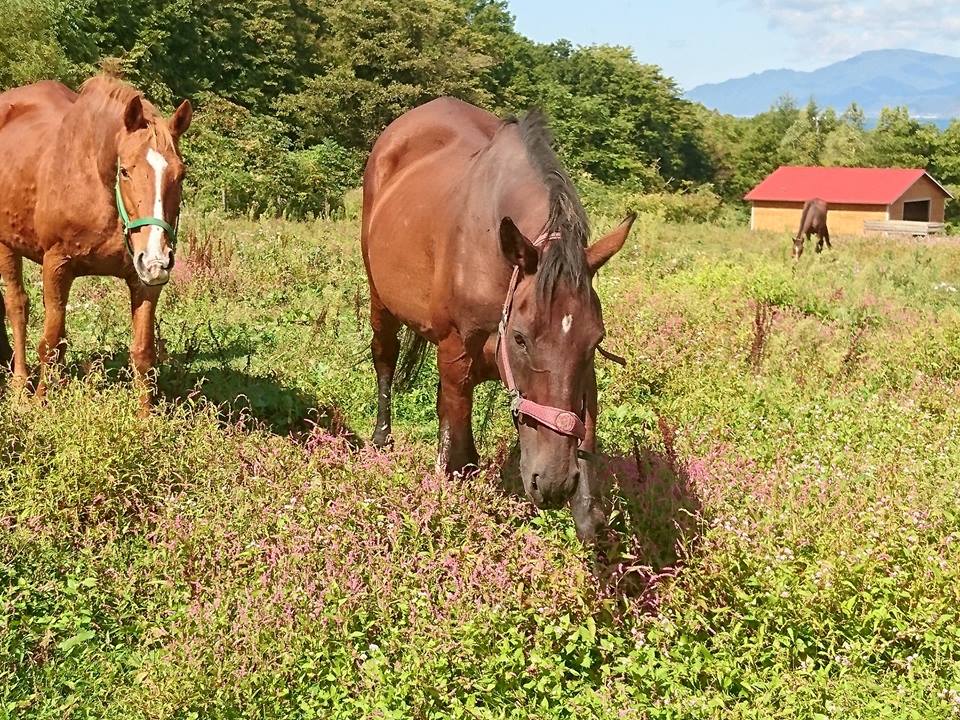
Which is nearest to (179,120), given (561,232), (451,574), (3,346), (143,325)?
(143,325)

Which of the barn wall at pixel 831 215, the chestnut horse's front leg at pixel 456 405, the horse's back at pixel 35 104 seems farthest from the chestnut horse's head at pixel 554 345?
the barn wall at pixel 831 215

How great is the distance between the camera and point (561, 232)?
3.23 meters

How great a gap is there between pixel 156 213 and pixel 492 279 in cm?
203

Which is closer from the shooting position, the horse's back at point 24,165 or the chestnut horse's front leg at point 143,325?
the chestnut horse's front leg at point 143,325

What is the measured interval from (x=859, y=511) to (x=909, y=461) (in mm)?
1256

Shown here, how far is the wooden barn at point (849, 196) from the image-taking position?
45.7 m

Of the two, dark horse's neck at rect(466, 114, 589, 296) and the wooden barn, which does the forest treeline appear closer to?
dark horse's neck at rect(466, 114, 589, 296)

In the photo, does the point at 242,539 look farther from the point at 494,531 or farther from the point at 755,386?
the point at 755,386

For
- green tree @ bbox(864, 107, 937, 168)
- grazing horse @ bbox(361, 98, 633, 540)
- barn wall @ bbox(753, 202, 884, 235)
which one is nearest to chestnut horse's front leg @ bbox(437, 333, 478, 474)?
grazing horse @ bbox(361, 98, 633, 540)

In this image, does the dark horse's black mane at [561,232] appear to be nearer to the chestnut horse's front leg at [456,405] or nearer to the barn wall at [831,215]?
the chestnut horse's front leg at [456,405]

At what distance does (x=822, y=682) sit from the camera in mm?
3219

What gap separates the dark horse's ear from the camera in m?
3.13

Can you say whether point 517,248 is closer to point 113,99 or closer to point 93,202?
point 93,202

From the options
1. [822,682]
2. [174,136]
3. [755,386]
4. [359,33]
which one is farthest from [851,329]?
[359,33]
